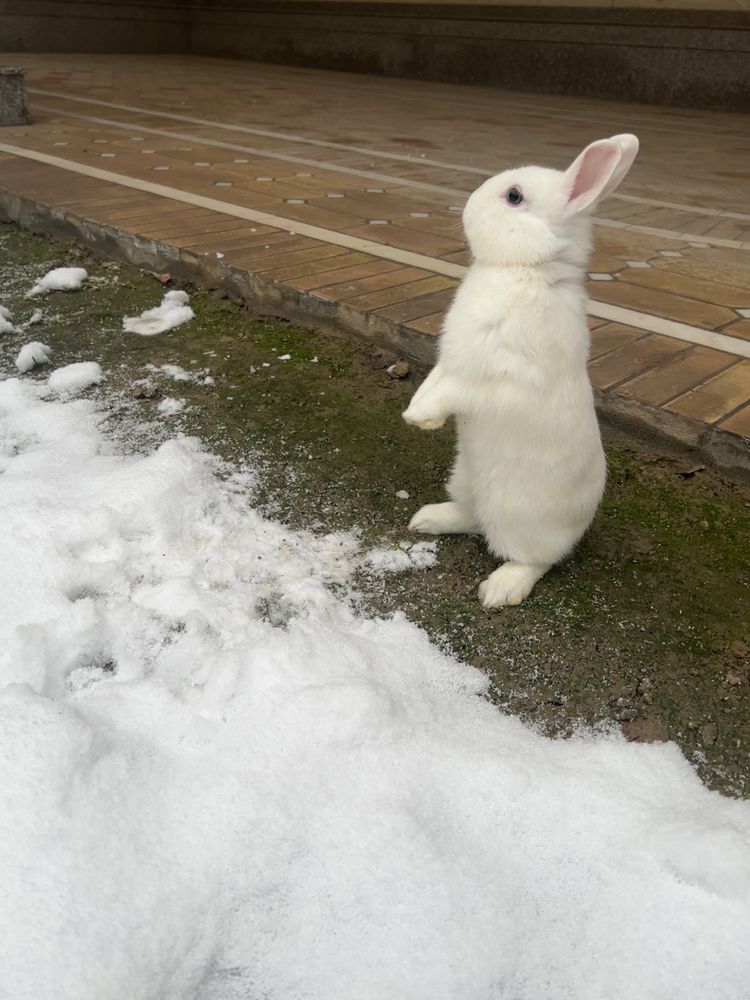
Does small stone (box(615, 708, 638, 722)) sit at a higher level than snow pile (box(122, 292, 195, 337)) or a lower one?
lower

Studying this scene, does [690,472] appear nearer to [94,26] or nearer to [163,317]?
[163,317]

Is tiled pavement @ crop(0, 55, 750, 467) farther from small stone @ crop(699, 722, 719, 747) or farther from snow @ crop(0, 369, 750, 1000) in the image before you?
snow @ crop(0, 369, 750, 1000)

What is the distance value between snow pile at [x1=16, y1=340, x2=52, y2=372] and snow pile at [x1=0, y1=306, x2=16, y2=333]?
0.96 ft

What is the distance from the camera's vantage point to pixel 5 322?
3.15 meters

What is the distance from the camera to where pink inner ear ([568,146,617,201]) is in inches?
Result: 61.2

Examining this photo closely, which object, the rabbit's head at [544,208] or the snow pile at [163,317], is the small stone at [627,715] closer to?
the rabbit's head at [544,208]

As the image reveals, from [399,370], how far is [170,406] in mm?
811

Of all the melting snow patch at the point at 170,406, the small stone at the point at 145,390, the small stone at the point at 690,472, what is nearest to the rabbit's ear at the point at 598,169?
the small stone at the point at 690,472

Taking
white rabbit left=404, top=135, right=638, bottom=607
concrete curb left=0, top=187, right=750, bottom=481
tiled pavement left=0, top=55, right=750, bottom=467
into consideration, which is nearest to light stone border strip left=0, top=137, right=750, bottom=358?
tiled pavement left=0, top=55, right=750, bottom=467

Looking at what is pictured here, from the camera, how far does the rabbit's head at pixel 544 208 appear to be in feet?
5.16

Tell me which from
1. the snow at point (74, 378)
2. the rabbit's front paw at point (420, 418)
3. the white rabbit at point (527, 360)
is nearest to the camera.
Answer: the white rabbit at point (527, 360)

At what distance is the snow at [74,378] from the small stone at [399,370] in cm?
103

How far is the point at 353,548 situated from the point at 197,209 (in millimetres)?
2922

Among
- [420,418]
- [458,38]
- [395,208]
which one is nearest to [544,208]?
[420,418]
